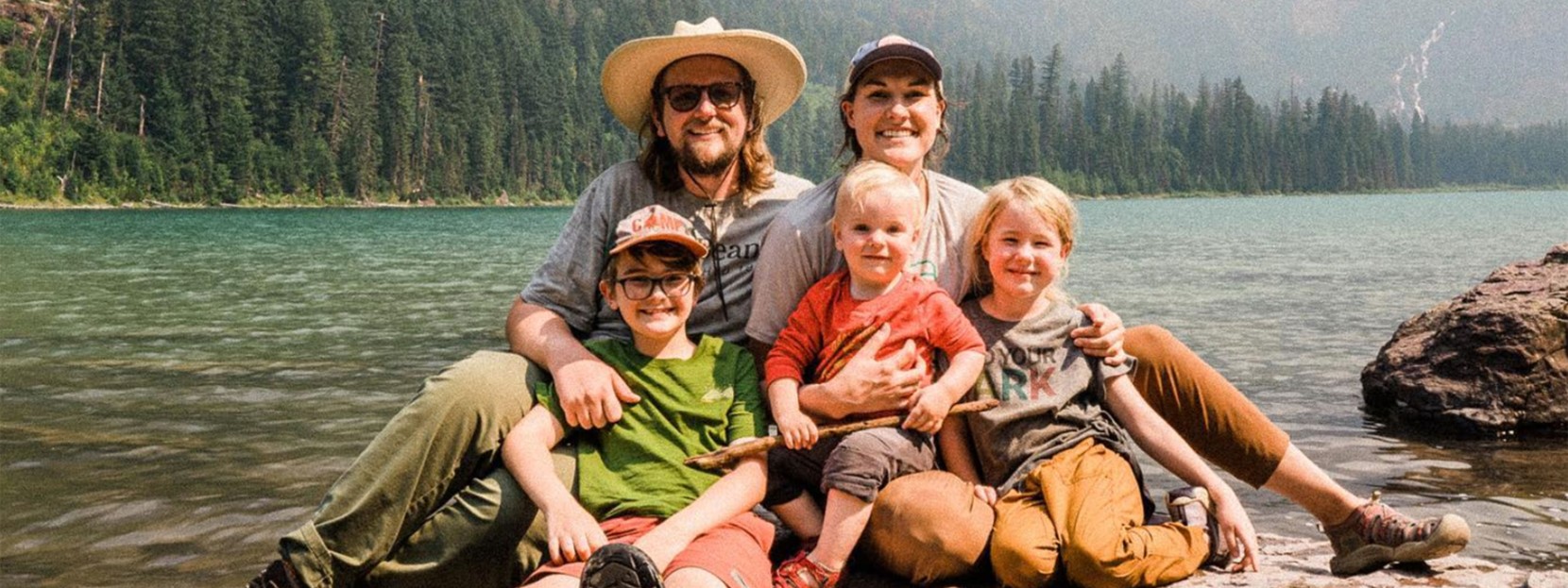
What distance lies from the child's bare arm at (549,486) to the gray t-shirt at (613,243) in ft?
2.26

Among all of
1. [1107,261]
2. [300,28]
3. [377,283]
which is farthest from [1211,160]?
[377,283]

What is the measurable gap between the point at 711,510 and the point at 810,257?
1.12m

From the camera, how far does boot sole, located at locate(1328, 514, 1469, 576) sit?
4.15 metres

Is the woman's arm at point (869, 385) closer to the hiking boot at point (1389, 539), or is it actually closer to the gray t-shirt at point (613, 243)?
the gray t-shirt at point (613, 243)

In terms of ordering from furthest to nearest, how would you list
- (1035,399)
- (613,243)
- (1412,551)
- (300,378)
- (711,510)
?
(300,378) → (613,243) → (1035,399) → (1412,551) → (711,510)

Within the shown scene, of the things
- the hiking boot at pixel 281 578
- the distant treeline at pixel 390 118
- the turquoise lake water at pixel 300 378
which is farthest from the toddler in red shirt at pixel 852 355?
the distant treeline at pixel 390 118

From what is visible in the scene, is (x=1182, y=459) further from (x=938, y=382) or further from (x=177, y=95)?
(x=177, y=95)

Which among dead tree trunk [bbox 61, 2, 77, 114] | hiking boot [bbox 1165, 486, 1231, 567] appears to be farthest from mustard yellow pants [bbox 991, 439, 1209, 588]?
dead tree trunk [bbox 61, 2, 77, 114]

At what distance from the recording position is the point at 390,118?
379 ft

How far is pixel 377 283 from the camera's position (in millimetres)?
29500

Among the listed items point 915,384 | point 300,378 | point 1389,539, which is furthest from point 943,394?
point 300,378

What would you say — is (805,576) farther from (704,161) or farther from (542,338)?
(704,161)

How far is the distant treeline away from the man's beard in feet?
315

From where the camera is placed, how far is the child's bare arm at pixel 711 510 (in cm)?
385
